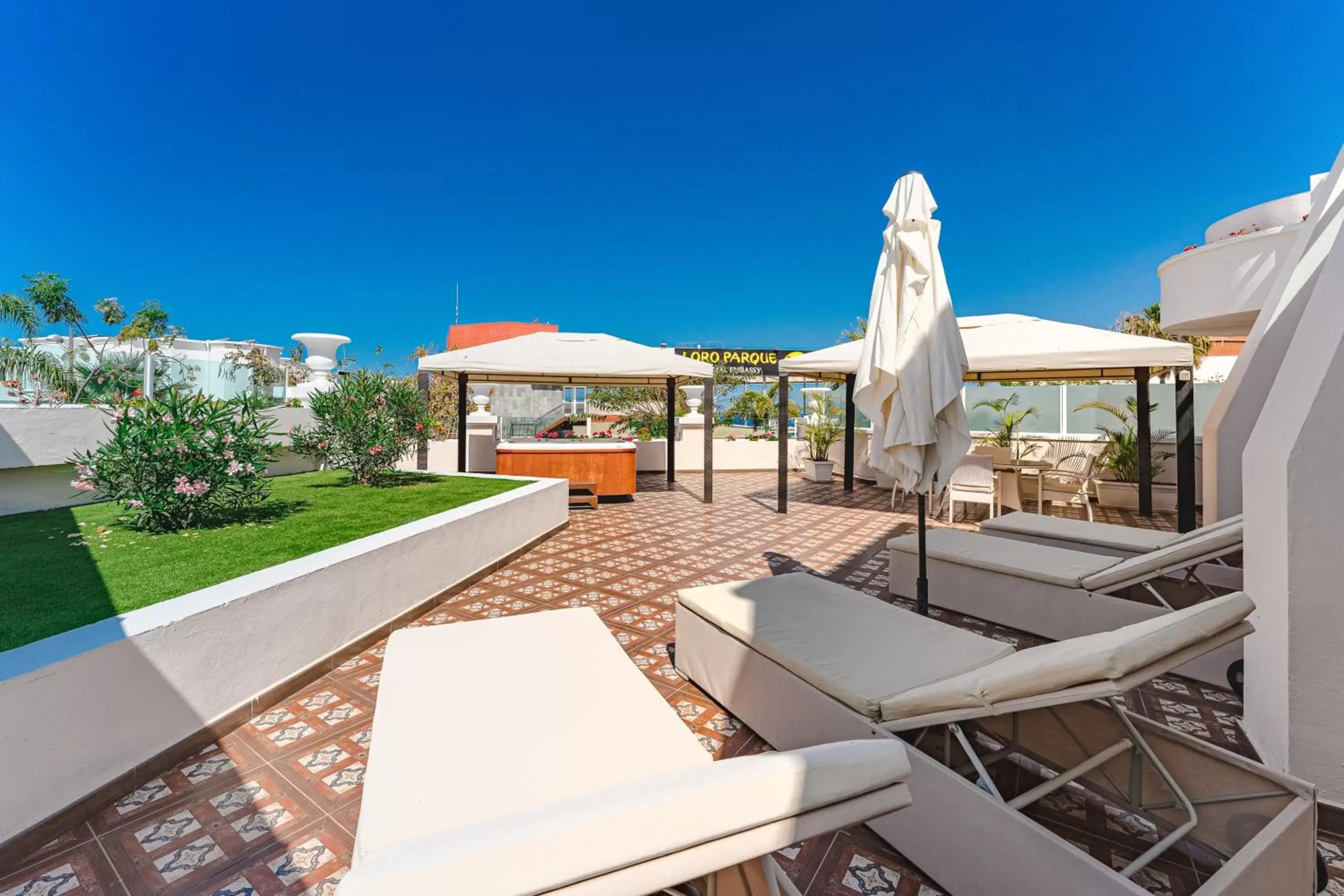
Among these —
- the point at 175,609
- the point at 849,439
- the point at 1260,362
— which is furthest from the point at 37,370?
the point at 1260,362

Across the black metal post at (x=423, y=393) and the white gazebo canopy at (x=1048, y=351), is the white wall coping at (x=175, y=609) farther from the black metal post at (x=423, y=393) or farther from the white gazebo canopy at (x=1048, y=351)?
the white gazebo canopy at (x=1048, y=351)

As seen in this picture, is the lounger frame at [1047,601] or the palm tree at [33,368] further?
the palm tree at [33,368]

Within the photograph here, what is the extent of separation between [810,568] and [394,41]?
804 inches

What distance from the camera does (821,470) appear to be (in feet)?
38.9

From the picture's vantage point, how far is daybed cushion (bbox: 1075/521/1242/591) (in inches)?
122

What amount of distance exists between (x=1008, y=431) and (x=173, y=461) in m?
11.3

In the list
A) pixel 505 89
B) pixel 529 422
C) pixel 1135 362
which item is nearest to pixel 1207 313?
pixel 1135 362

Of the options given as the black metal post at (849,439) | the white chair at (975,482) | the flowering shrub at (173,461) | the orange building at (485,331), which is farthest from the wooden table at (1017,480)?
the orange building at (485,331)

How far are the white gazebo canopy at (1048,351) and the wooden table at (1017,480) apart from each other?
4.23 ft

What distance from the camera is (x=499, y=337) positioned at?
4425 cm

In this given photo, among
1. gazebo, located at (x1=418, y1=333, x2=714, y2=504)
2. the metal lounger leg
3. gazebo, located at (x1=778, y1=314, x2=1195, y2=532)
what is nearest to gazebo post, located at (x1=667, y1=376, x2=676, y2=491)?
gazebo, located at (x1=418, y1=333, x2=714, y2=504)

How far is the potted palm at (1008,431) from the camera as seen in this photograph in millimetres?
8992

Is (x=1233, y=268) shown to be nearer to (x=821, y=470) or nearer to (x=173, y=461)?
(x=821, y=470)

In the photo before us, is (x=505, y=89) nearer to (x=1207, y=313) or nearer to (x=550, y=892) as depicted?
(x=1207, y=313)
